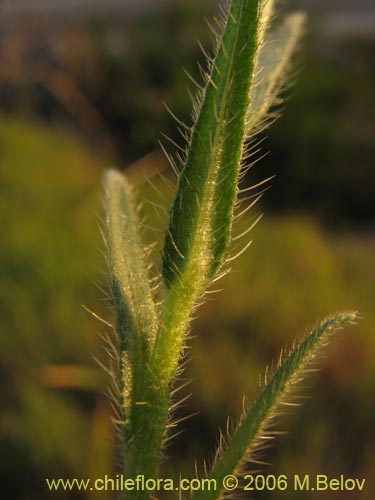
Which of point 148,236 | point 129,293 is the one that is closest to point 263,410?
point 129,293

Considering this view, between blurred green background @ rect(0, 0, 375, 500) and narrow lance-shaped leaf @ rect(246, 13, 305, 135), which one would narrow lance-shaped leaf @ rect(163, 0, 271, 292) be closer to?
narrow lance-shaped leaf @ rect(246, 13, 305, 135)

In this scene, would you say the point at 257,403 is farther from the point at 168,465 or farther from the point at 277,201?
the point at 277,201

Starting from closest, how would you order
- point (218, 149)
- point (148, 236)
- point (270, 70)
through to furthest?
1. point (218, 149)
2. point (270, 70)
3. point (148, 236)

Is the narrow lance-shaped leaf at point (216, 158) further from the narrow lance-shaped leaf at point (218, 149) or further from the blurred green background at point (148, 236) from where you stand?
the blurred green background at point (148, 236)

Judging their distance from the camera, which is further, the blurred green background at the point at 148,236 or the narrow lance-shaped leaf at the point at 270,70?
the blurred green background at the point at 148,236

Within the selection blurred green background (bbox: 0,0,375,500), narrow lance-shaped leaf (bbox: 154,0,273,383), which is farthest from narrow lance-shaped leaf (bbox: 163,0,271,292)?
blurred green background (bbox: 0,0,375,500)

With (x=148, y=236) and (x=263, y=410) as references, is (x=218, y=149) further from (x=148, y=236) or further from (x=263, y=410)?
(x=148, y=236)

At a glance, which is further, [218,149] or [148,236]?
[148,236]

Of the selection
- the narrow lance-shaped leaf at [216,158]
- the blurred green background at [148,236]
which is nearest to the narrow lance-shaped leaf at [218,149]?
the narrow lance-shaped leaf at [216,158]
